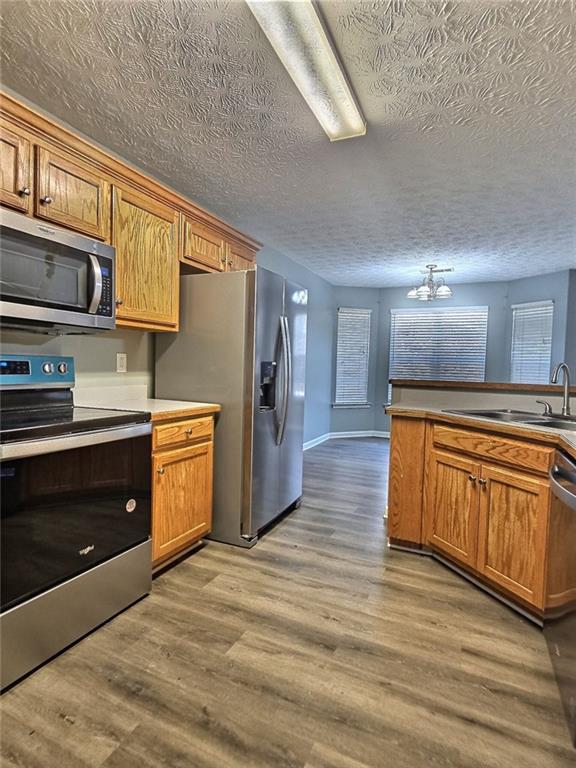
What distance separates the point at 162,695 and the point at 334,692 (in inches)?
24.0

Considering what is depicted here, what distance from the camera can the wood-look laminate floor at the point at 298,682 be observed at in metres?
1.23

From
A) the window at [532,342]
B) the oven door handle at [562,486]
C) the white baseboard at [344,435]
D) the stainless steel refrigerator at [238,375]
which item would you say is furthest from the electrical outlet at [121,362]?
the window at [532,342]

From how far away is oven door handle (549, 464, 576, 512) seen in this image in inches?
54.1

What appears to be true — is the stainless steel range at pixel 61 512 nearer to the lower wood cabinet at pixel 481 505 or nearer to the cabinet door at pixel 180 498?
the cabinet door at pixel 180 498

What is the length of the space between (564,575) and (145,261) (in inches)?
97.9

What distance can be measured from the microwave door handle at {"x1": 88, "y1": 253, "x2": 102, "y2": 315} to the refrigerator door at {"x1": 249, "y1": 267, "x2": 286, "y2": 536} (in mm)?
963

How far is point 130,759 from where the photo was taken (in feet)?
3.89

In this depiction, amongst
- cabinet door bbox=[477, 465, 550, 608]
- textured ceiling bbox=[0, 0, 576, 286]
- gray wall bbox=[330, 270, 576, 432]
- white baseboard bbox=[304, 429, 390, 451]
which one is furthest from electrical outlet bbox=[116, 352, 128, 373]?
gray wall bbox=[330, 270, 576, 432]

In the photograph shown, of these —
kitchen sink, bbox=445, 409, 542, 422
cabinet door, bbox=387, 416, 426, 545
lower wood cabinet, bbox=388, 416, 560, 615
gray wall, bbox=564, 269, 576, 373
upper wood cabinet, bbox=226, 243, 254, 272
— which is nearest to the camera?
lower wood cabinet, bbox=388, 416, 560, 615

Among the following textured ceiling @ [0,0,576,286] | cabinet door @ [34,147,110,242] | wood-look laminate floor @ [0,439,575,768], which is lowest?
wood-look laminate floor @ [0,439,575,768]

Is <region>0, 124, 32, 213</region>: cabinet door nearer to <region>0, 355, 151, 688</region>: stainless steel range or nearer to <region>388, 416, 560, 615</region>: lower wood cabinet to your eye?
<region>0, 355, 151, 688</region>: stainless steel range

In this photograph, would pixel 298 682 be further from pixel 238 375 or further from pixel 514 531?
pixel 238 375

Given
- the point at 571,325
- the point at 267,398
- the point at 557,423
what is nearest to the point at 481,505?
the point at 557,423

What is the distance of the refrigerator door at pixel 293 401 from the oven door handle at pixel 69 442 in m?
1.28
